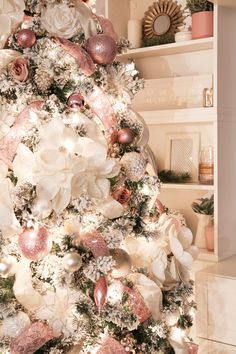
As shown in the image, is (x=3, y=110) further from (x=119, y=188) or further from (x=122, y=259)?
(x=122, y=259)

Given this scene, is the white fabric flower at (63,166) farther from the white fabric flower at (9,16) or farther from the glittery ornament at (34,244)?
the white fabric flower at (9,16)

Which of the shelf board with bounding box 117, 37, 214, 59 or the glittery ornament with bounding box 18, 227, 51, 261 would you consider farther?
the shelf board with bounding box 117, 37, 214, 59

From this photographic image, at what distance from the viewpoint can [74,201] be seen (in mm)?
1271

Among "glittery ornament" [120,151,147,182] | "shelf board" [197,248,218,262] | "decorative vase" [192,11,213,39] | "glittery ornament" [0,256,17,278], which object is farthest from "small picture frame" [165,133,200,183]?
"glittery ornament" [0,256,17,278]

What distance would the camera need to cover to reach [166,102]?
8.95ft

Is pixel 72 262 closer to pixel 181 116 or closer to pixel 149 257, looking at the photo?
pixel 149 257

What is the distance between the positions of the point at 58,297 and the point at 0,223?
259mm

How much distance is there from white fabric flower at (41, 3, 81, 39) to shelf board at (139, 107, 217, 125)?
108 cm

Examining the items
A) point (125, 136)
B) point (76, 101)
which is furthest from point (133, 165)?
→ point (76, 101)

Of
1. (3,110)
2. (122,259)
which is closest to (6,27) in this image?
(3,110)

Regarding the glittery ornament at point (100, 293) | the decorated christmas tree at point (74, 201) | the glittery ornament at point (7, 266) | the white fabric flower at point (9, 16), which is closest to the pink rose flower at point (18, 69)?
the decorated christmas tree at point (74, 201)

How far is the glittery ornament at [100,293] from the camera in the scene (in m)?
1.28

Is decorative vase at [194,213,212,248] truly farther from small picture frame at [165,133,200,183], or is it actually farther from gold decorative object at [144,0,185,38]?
gold decorative object at [144,0,185,38]

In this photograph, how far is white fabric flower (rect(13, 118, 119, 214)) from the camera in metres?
1.22
